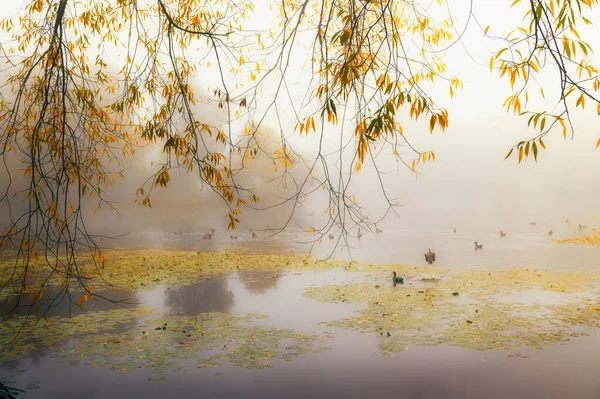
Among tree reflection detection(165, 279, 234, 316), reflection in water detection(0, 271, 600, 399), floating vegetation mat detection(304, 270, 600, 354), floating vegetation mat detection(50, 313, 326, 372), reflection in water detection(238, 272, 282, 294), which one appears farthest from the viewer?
reflection in water detection(238, 272, 282, 294)

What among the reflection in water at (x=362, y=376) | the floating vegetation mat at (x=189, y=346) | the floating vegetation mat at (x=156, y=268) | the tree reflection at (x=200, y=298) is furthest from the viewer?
the floating vegetation mat at (x=156, y=268)

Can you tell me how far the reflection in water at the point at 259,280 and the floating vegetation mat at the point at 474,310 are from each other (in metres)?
1.30

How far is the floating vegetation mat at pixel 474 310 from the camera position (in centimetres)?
773

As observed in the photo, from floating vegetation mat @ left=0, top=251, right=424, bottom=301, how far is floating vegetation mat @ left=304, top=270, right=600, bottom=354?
2.32 metres

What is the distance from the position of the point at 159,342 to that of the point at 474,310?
6.39 meters

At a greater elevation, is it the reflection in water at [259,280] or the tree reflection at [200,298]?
the reflection in water at [259,280]

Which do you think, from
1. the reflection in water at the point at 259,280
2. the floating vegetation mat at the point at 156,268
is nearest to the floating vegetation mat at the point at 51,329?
the floating vegetation mat at the point at 156,268

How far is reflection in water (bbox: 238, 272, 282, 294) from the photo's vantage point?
1224cm

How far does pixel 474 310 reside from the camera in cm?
965

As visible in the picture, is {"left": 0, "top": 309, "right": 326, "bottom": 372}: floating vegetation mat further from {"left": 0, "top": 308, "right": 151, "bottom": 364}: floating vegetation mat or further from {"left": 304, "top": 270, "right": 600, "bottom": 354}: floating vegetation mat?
{"left": 304, "top": 270, "right": 600, "bottom": 354}: floating vegetation mat

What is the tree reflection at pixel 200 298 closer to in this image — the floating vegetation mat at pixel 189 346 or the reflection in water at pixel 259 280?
the reflection in water at pixel 259 280

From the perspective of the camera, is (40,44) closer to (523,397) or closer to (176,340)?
(176,340)

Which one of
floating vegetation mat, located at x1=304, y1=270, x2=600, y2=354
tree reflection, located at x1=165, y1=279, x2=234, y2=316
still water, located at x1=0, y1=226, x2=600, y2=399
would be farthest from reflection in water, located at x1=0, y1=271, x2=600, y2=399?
tree reflection, located at x1=165, y1=279, x2=234, y2=316

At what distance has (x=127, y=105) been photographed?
4.62 meters
